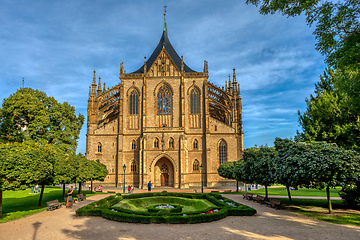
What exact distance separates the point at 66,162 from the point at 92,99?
2920 cm

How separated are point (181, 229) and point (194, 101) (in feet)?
134

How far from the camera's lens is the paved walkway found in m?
13.3

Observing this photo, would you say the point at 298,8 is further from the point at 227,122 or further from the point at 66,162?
the point at 227,122

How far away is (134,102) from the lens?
54125mm

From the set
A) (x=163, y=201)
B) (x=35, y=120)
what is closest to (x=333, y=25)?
(x=163, y=201)

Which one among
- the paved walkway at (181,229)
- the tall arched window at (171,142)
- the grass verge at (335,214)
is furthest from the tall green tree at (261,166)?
the tall arched window at (171,142)

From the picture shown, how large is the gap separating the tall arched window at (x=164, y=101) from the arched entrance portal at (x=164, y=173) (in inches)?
400

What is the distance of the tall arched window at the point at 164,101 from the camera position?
54031mm

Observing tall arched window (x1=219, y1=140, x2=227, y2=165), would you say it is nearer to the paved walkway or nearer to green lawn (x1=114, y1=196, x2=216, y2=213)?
green lawn (x1=114, y1=196, x2=216, y2=213)

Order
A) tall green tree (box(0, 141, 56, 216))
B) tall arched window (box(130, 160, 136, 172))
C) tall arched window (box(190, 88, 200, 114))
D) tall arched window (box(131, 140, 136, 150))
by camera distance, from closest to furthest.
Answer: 1. tall green tree (box(0, 141, 56, 216))
2. tall arched window (box(130, 160, 136, 172))
3. tall arched window (box(131, 140, 136, 150))
4. tall arched window (box(190, 88, 200, 114))

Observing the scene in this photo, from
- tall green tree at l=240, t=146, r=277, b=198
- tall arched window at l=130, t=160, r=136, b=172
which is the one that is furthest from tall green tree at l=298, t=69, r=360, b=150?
tall arched window at l=130, t=160, r=136, b=172

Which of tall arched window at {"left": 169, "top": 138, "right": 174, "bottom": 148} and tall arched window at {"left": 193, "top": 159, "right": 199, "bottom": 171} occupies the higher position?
tall arched window at {"left": 169, "top": 138, "right": 174, "bottom": 148}

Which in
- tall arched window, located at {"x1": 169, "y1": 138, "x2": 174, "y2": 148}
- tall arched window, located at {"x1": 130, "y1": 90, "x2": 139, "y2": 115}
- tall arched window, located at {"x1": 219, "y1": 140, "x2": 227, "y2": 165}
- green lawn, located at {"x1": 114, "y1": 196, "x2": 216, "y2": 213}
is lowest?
green lawn, located at {"x1": 114, "y1": 196, "x2": 216, "y2": 213}

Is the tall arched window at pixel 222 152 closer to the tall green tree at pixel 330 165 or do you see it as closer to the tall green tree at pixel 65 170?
the tall green tree at pixel 65 170
